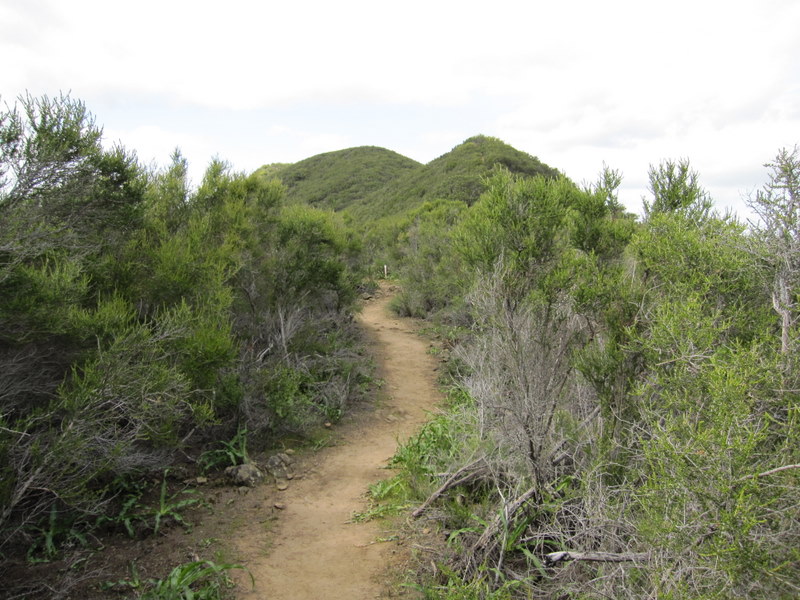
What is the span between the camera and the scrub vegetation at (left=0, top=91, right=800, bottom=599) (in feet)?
7.68

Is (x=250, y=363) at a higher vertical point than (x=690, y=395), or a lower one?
lower

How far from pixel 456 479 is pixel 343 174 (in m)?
50.4

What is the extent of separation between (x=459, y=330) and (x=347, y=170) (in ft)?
149

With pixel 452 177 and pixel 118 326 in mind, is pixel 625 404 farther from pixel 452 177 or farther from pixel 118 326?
pixel 452 177

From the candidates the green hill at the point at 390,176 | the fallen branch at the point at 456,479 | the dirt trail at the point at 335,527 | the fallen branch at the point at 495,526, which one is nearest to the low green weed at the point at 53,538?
the dirt trail at the point at 335,527

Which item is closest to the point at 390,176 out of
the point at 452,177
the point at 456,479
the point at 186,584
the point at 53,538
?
the point at 452,177

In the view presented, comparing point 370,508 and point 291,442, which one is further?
point 291,442

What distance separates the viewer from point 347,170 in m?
53.8

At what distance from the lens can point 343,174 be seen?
52.7 meters

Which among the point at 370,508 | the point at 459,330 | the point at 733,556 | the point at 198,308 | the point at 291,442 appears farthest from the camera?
the point at 459,330

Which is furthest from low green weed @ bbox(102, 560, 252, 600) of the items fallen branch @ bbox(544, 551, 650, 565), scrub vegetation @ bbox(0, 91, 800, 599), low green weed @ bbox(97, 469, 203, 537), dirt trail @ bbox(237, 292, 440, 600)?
fallen branch @ bbox(544, 551, 650, 565)

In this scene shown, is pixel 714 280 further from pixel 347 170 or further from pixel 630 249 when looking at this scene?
pixel 347 170

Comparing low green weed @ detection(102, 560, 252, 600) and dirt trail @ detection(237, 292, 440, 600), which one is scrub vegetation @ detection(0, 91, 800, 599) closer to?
low green weed @ detection(102, 560, 252, 600)

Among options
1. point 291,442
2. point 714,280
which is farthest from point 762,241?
point 291,442
